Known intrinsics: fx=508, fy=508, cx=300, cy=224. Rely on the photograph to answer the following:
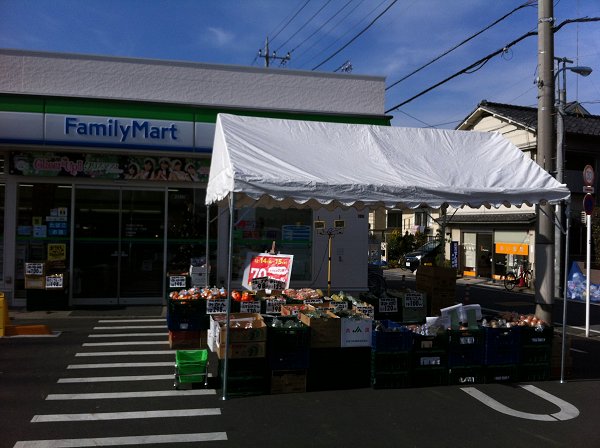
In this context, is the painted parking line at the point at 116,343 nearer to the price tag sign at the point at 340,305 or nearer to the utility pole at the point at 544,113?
the price tag sign at the point at 340,305

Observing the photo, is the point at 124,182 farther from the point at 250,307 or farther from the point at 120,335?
the point at 250,307

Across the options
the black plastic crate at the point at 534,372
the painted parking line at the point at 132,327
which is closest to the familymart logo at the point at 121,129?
the painted parking line at the point at 132,327

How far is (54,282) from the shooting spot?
1158cm

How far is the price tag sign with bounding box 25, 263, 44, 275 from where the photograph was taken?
11.4m

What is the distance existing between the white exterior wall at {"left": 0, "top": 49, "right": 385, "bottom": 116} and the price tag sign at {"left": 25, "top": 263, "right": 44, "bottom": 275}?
4.02m

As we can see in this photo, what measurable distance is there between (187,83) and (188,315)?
719 cm

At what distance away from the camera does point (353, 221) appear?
44.4ft

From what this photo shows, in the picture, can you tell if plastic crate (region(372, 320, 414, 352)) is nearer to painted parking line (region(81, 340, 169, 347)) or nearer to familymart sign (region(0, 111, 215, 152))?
painted parking line (region(81, 340, 169, 347))

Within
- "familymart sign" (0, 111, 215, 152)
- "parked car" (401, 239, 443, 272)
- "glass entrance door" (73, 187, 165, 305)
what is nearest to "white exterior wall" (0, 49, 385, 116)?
"familymart sign" (0, 111, 215, 152)

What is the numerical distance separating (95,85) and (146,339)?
268 inches

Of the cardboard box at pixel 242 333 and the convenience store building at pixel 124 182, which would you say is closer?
the cardboard box at pixel 242 333

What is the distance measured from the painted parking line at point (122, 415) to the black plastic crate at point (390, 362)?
6.76 feet

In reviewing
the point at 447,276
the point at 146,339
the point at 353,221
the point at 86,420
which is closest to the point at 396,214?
the point at 353,221

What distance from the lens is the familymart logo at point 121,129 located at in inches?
466
